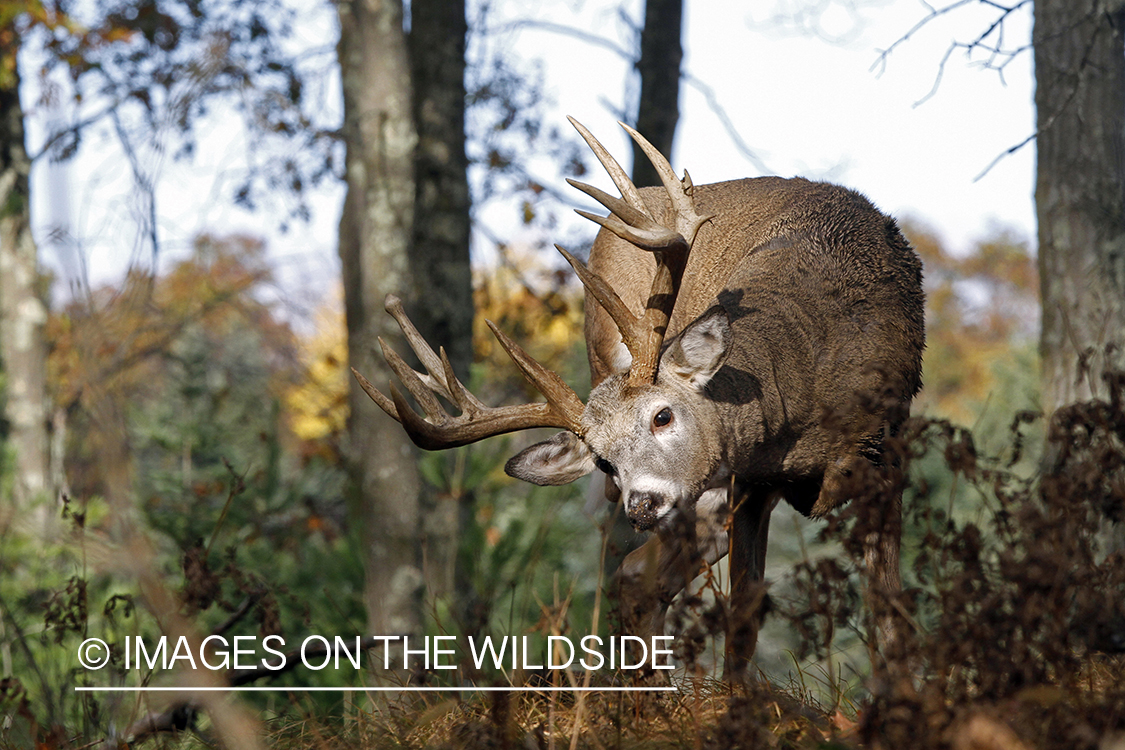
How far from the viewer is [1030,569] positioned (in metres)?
2.43

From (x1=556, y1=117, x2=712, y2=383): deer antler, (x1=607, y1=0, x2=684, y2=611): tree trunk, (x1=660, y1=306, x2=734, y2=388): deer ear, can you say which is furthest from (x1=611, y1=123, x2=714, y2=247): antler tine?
(x1=607, y1=0, x2=684, y2=611): tree trunk

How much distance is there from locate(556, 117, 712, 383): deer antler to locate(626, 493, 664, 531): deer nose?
59cm

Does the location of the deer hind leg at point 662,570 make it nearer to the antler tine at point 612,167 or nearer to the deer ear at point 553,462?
the deer ear at point 553,462

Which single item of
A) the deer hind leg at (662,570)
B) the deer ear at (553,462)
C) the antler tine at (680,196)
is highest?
the antler tine at (680,196)

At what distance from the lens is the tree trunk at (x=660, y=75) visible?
26.9ft

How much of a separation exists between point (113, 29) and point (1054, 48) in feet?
33.3

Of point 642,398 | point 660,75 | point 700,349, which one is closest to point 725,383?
point 700,349

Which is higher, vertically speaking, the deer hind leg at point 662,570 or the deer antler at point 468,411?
the deer antler at point 468,411

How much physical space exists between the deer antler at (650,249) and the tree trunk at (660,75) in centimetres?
349

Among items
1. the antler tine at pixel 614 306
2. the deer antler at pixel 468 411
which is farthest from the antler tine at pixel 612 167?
the deer antler at pixel 468 411

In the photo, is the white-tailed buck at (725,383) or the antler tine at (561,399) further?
the antler tine at (561,399)

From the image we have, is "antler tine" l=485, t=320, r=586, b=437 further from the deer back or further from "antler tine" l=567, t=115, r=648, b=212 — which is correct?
"antler tine" l=567, t=115, r=648, b=212

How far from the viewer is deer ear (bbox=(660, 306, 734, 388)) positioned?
450 centimetres
